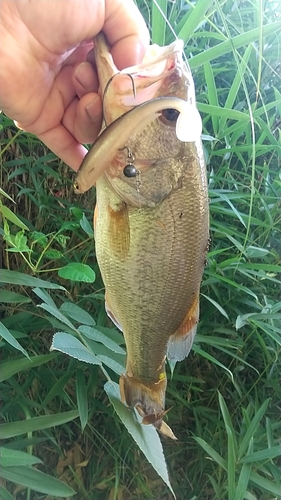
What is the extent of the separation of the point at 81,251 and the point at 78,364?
0.85ft

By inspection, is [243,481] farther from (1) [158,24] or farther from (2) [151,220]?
(1) [158,24]

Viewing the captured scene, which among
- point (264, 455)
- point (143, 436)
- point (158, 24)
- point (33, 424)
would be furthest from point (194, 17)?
point (264, 455)

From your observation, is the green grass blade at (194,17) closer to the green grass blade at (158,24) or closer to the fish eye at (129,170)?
the green grass blade at (158,24)

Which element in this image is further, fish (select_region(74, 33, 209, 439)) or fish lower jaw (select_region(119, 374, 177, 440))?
fish lower jaw (select_region(119, 374, 177, 440))

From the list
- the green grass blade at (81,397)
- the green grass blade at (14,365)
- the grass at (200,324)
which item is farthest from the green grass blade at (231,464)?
the green grass blade at (14,365)

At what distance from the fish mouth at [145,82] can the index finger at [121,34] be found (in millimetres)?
78

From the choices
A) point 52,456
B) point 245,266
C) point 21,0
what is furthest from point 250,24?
point 52,456

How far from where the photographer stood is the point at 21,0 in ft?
2.05

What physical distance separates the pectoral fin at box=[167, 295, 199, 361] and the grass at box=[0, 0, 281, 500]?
29cm

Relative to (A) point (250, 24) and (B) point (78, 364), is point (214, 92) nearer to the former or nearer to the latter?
(A) point (250, 24)

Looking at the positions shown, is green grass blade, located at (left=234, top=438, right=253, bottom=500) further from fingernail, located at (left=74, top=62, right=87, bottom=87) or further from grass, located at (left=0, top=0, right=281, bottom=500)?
fingernail, located at (left=74, top=62, right=87, bottom=87)

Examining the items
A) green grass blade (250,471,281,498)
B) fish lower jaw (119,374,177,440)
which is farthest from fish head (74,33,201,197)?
green grass blade (250,471,281,498)

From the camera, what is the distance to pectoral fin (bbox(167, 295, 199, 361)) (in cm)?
66

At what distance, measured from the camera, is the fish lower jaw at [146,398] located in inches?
27.4
